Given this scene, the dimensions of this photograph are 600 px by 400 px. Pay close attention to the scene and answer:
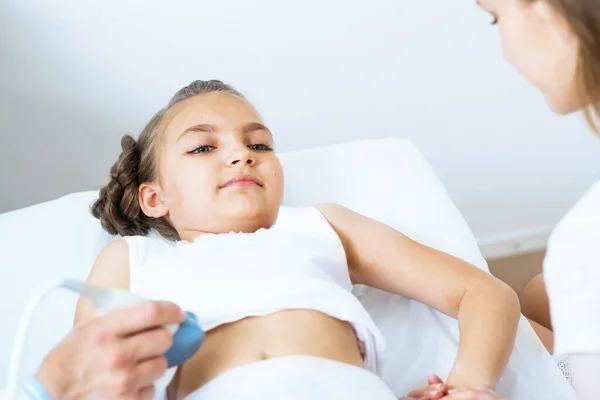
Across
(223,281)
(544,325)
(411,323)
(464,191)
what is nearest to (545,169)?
(464,191)

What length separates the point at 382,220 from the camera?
4.39 feet

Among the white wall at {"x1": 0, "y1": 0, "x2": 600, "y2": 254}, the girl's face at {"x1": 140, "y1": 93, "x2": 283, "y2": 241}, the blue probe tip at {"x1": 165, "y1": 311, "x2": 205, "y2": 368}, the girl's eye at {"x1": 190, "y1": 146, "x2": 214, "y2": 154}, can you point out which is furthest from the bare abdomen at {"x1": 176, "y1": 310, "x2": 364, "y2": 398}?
the white wall at {"x1": 0, "y1": 0, "x2": 600, "y2": 254}

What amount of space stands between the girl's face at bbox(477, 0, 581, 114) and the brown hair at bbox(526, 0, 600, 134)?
0.01 metres

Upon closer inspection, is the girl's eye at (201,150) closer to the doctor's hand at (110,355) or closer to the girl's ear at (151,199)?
the girl's ear at (151,199)

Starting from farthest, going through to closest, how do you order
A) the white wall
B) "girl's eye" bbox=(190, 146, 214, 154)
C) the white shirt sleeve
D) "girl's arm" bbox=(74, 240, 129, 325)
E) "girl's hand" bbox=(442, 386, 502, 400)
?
the white wall, "girl's eye" bbox=(190, 146, 214, 154), "girl's arm" bbox=(74, 240, 129, 325), "girl's hand" bbox=(442, 386, 502, 400), the white shirt sleeve

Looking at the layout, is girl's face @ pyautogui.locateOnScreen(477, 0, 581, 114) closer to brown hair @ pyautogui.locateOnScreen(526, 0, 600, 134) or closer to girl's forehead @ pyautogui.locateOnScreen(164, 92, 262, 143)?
brown hair @ pyautogui.locateOnScreen(526, 0, 600, 134)

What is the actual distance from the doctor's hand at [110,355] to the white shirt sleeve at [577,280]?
43 centimetres

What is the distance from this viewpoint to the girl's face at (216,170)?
1.12 meters

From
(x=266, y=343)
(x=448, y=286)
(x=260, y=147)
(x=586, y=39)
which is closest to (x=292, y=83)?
(x=260, y=147)

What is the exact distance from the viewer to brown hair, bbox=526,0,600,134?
737 millimetres

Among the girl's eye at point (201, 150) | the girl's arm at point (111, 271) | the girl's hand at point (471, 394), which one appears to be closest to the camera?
the girl's hand at point (471, 394)

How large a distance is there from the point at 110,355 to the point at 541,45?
62 centimetres

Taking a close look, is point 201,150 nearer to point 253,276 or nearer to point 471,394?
point 253,276

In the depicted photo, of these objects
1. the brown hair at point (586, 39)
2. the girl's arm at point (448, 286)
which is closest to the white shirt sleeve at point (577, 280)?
A: the brown hair at point (586, 39)
